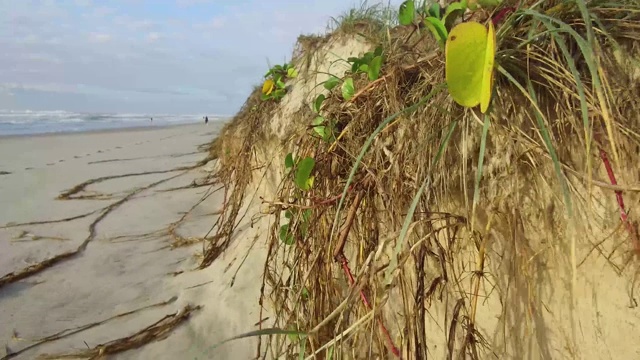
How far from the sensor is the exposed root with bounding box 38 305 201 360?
6.20 feet

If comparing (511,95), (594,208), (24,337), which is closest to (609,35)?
(511,95)

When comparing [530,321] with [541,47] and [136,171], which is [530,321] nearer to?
[541,47]

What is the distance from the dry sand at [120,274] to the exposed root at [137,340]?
0.03 metres

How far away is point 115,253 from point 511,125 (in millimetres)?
2608

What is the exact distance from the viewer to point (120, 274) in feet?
8.71

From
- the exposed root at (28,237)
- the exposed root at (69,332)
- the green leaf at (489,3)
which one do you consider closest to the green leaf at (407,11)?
the green leaf at (489,3)

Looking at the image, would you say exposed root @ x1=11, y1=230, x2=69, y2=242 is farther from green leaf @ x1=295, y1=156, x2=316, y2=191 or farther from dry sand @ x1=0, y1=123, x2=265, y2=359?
green leaf @ x1=295, y1=156, x2=316, y2=191

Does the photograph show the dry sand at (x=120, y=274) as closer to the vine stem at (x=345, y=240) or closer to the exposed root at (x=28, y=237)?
the exposed root at (x=28, y=237)

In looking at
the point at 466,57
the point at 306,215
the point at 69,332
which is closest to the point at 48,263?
the point at 69,332

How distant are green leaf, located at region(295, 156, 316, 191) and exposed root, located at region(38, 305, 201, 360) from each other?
100 centimetres

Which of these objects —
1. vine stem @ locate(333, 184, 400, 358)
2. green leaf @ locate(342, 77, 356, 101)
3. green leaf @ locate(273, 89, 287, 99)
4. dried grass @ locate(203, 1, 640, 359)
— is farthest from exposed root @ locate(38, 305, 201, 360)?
green leaf @ locate(273, 89, 287, 99)

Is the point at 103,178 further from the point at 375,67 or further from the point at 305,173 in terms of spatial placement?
the point at 375,67

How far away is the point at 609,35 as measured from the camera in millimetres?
1053

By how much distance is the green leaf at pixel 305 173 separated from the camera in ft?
5.29
